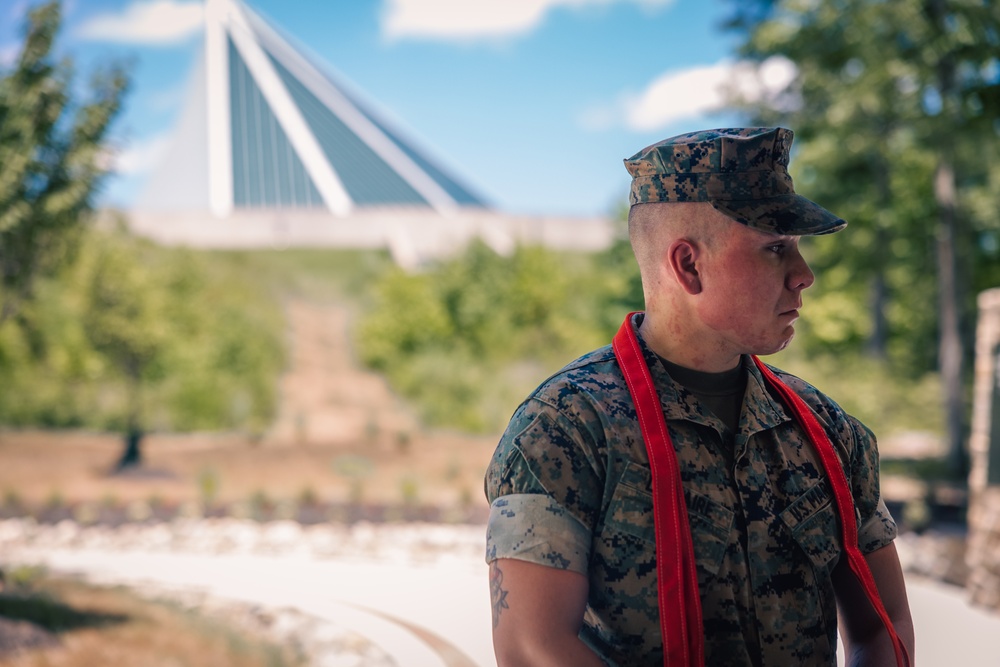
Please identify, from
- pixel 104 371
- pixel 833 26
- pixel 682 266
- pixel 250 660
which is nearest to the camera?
pixel 682 266

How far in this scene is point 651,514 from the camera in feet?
3.63

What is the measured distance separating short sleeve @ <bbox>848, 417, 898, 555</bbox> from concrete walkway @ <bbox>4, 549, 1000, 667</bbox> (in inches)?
139

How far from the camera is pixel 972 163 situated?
1058 cm

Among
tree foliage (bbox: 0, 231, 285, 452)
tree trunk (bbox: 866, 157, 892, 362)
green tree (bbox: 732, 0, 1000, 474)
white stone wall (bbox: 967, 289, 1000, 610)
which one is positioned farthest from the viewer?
tree trunk (bbox: 866, 157, 892, 362)

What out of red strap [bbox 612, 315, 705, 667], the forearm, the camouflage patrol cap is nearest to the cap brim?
the camouflage patrol cap

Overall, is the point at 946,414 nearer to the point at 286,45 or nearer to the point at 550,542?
the point at 550,542

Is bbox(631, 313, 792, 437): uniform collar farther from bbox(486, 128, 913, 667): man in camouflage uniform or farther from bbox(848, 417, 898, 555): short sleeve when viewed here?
bbox(848, 417, 898, 555): short sleeve

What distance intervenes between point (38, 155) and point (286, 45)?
2492cm

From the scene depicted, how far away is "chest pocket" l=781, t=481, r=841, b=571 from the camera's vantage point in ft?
3.84

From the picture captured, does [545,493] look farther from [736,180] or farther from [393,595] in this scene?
[393,595]

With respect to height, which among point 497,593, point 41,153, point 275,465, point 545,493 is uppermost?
point 41,153

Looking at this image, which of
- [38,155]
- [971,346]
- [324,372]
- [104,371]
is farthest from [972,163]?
[104,371]

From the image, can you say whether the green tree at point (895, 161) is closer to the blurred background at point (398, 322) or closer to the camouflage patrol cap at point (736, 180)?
the blurred background at point (398, 322)

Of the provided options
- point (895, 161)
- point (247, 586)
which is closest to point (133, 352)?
point (247, 586)
